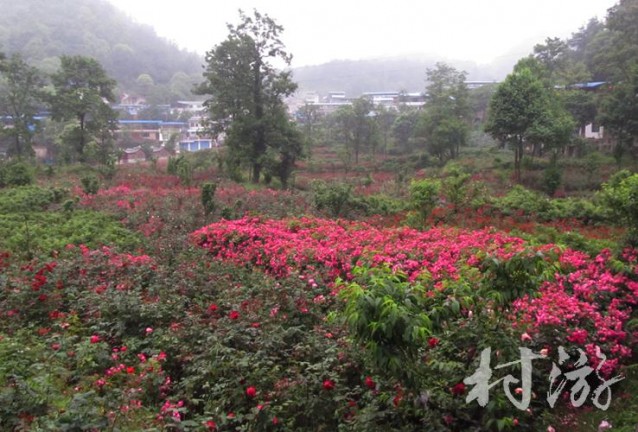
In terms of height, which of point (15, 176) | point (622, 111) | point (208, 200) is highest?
point (622, 111)

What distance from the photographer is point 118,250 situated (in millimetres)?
6609

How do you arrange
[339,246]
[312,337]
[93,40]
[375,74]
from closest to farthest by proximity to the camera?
1. [312,337]
2. [339,246]
3. [93,40]
4. [375,74]

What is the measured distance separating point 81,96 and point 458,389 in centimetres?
2464

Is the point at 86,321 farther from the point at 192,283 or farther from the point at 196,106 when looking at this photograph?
the point at 196,106

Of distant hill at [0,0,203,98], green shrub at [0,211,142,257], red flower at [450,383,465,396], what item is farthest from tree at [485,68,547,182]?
distant hill at [0,0,203,98]

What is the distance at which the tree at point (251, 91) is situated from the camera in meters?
18.3

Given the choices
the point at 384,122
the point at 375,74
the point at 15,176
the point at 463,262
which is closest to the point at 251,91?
the point at 15,176

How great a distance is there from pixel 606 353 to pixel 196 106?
6081 centimetres

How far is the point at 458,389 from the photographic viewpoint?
2.71 meters

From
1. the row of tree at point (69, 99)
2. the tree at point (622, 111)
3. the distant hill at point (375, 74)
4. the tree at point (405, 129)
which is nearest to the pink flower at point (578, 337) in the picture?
the tree at point (622, 111)

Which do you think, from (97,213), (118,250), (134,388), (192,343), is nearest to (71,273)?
(118,250)

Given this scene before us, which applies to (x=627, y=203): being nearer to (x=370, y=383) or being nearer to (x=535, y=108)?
(x=370, y=383)

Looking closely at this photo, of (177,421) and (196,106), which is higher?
(196,106)

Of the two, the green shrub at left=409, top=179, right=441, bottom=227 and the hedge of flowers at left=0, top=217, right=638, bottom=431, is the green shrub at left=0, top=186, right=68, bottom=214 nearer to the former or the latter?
the hedge of flowers at left=0, top=217, right=638, bottom=431
